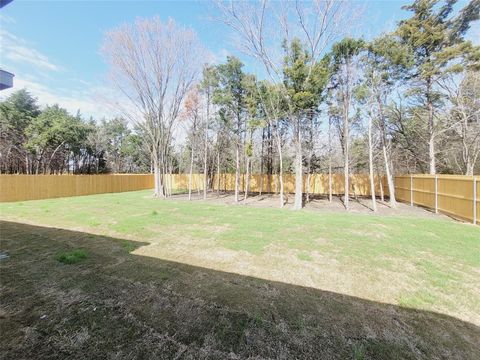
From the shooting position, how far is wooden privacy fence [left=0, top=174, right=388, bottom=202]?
11760mm

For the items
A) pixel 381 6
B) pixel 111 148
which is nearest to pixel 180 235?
pixel 381 6

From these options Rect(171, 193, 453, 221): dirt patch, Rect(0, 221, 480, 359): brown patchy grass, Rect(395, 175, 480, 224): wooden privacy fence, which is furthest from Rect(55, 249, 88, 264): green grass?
Rect(395, 175, 480, 224): wooden privacy fence

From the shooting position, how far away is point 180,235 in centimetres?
493

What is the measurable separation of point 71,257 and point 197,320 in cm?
252

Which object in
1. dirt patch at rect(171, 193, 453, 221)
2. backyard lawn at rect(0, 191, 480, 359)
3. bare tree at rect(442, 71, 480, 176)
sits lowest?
dirt patch at rect(171, 193, 453, 221)

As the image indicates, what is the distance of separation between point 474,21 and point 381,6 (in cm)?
523

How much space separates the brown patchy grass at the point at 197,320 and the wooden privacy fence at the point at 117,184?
11977 millimetres

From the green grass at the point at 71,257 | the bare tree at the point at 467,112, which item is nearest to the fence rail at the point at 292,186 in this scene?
the bare tree at the point at 467,112

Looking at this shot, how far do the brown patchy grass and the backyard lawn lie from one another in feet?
0.04

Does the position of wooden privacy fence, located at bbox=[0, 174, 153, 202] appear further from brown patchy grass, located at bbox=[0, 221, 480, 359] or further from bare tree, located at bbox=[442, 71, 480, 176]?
bare tree, located at bbox=[442, 71, 480, 176]

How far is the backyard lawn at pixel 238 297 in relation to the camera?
5.77ft

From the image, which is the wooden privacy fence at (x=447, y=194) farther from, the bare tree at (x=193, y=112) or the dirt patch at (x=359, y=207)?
the bare tree at (x=193, y=112)

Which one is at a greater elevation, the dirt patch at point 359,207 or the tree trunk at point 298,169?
the tree trunk at point 298,169

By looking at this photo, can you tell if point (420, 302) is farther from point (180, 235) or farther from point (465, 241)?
point (180, 235)
